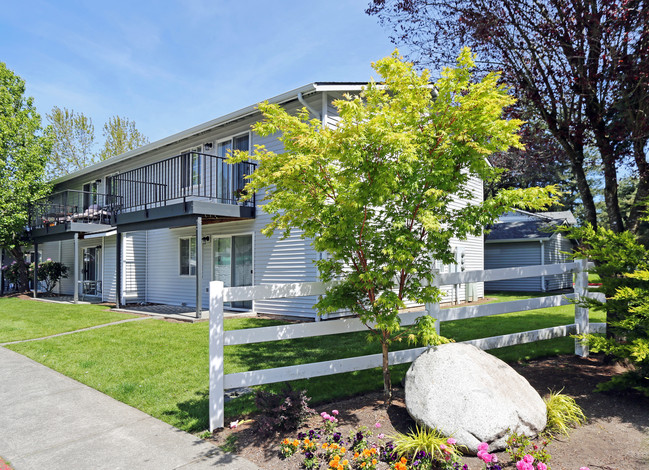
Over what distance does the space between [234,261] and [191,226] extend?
→ 2654 millimetres

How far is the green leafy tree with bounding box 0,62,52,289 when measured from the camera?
61.2ft

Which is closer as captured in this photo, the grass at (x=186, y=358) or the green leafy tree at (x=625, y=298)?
the green leafy tree at (x=625, y=298)

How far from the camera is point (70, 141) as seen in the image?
3397 cm

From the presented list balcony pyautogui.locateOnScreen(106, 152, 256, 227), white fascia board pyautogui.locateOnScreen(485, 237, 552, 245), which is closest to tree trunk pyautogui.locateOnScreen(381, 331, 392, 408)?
balcony pyautogui.locateOnScreen(106, 152, 256, 227)

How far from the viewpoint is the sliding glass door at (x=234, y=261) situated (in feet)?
42.7

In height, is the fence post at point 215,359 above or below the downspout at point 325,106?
below

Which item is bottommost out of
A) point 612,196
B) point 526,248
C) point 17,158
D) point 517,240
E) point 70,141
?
point 526,248

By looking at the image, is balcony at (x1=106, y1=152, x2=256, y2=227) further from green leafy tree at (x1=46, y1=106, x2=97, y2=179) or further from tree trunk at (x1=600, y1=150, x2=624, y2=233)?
green leafy tree at (x1=46, y1=106, x2=97, y2=179)

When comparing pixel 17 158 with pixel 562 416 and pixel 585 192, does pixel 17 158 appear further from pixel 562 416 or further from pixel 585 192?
pixel 562 416

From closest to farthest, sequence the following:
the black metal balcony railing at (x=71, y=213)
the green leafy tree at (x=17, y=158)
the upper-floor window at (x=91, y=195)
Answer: the black metal balcony railing at (x=71, y=213) → the green leafy tree at (x=17, y=158) → the upper-floor window at (x=91, y=195)

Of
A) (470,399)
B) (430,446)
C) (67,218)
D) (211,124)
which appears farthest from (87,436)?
(67,218)

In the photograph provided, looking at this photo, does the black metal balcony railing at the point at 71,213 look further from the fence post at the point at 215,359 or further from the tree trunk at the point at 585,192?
the tree trunk at the point at 585,192

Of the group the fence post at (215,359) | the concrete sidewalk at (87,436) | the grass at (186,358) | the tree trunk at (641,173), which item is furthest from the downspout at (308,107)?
the concrete sidewalk at (87,436)

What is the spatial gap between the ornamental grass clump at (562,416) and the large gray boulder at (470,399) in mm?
152
